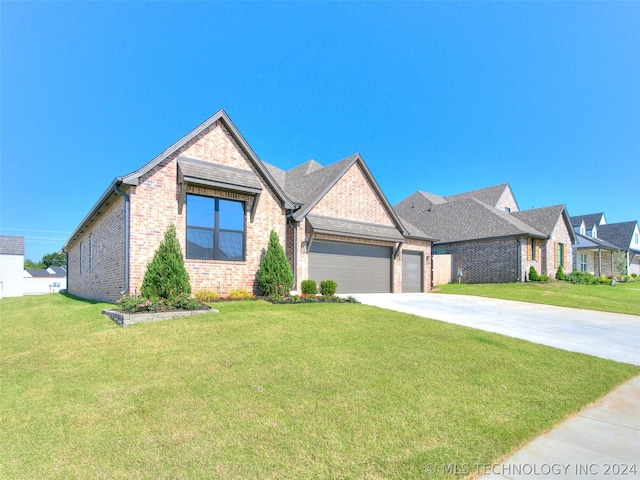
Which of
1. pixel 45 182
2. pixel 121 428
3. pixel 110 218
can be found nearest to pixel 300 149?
pixel 110 218

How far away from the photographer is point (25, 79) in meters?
14.9

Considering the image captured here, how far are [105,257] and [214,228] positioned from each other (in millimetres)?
4552

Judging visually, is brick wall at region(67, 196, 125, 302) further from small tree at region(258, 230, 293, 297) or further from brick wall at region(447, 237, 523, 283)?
brick wall at region(447, 237, 523, 283)

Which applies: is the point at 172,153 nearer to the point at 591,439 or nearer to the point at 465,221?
the point at 591,439

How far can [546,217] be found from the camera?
84.7ft

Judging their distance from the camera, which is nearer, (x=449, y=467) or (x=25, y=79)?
(x=449, y=467)

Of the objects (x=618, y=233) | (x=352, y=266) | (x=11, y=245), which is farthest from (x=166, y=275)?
(x=618, y=233)

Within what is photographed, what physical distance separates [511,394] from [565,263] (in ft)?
91.2

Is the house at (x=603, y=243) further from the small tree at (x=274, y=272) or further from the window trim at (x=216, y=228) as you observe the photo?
the window trim at (x=216, y=228)

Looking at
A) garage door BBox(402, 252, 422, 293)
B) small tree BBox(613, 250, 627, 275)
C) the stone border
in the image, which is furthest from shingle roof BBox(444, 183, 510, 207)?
the stone border

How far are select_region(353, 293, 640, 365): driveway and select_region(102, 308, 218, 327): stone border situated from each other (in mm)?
6517

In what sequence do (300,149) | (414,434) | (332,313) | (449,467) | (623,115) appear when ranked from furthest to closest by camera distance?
→ (300,149) → (623,115) → (332,313) → (414,434) → (449,467)

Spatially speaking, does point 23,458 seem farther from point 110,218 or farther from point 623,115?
point 623,115

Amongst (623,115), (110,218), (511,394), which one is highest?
(623,115)
